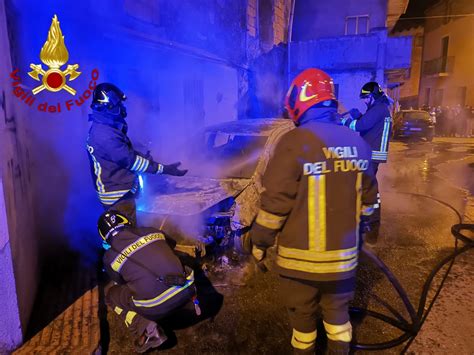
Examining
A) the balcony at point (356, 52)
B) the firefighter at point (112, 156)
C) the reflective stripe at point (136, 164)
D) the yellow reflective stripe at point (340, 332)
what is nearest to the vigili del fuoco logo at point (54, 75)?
the firefighter at point (112, 156)

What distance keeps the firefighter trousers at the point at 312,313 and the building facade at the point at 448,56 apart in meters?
27.5

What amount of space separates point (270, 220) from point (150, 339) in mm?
1449

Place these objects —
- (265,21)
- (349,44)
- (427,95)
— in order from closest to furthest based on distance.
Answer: (265,21) < (349,44) < (427,95)

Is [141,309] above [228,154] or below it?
below

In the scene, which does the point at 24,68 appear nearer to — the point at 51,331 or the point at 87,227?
the point at 87,227

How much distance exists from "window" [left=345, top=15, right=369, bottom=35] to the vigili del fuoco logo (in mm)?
16259

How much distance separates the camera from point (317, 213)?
2.08 m

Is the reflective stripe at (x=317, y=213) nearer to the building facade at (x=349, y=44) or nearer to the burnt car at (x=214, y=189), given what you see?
the burnt car at (x=214, y=189)

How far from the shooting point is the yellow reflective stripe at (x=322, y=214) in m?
2.04

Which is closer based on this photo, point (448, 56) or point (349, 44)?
point (349, 44)

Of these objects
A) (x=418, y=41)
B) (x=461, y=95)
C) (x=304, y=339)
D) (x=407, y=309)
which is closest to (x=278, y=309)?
(x=304, y=339)

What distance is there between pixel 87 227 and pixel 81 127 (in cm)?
136

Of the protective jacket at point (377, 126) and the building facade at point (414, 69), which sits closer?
the protective jacket at point (377, 126)

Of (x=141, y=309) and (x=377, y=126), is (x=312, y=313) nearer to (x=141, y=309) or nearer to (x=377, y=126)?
(x=141, y=309)
